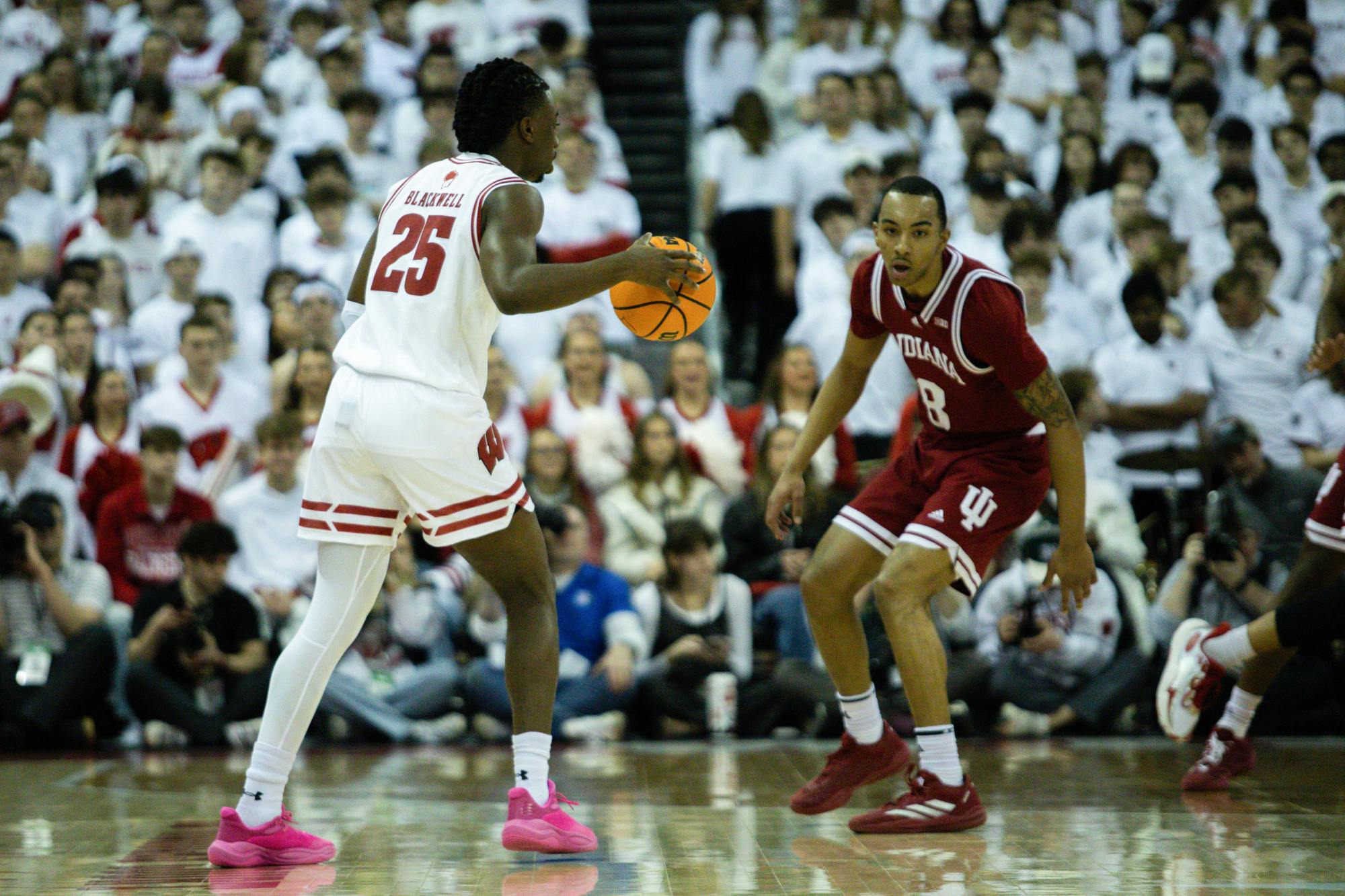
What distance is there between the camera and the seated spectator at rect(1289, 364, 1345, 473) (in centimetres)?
920

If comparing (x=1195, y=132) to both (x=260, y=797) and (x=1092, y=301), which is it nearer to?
(x=1092, y=301)

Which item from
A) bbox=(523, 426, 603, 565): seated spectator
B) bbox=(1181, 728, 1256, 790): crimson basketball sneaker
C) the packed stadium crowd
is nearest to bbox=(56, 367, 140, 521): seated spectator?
the packed stadium crowd

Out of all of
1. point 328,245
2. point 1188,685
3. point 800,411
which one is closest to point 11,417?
point 328,245

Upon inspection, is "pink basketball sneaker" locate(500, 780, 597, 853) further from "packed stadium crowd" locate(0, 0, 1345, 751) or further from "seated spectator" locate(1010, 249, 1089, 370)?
"seated spectator" locate(1010, 249, 1089, 370)

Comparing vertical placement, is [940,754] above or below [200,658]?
above

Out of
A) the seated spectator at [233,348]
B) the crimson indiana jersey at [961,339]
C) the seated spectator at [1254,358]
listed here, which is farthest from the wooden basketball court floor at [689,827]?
the seated spectator at [233,348]

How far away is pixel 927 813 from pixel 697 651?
3.08 metres

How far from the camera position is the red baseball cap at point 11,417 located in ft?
28.5

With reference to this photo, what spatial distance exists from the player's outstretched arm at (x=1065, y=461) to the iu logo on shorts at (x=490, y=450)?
1.69 m

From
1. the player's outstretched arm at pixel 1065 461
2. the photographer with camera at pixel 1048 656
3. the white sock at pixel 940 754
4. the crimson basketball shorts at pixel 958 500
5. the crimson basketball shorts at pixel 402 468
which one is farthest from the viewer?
the photographer with camera at pixel 1048 656

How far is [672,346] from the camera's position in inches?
412

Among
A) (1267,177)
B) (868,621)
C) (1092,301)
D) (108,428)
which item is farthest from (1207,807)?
(1267,177)

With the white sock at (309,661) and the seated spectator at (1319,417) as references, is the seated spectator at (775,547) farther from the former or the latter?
the white sock at (309,661)

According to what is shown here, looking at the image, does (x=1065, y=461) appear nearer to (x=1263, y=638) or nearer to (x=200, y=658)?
(x=1263, y=638)
